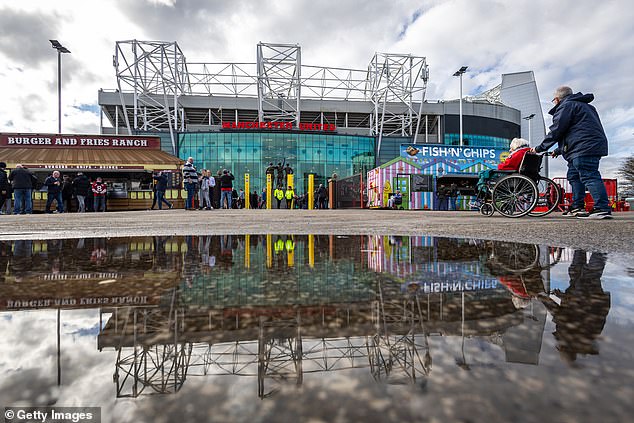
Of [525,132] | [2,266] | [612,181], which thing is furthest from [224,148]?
[525,132]

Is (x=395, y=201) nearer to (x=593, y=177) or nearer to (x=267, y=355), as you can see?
(x=593, y=177)

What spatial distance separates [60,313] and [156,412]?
0.55m

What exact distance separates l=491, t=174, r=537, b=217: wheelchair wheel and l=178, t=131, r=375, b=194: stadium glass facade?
1270 inches

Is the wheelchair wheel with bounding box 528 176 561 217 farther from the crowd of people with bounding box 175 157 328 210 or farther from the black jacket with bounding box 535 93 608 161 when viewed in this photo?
the crowd of people with bounding box 175 157 328 210

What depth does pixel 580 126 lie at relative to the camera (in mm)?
5023

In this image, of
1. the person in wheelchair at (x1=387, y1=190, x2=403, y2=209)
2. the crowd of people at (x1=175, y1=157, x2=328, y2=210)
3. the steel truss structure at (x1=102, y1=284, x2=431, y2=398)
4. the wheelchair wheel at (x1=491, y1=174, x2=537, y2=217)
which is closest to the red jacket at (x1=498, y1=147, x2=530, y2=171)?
the wheelchair wheel at (x1=491, y1=174, x2=537, y2=217)

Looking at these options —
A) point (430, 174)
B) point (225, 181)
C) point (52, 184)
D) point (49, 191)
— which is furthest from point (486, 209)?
point (49, 191)

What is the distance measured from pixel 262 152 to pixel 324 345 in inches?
1523

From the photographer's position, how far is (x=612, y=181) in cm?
1703

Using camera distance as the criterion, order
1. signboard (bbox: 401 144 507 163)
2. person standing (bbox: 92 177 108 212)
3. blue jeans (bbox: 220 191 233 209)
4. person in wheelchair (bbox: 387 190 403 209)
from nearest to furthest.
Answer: person standing (bbox: 92 177 108 212) → blue jeans (bbox: 220 191 233 209) → person in wheelchair (bbox: 387 190 403 209) → signboard (bbox: 401 144 507 163)

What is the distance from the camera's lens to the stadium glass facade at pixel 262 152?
38281mm

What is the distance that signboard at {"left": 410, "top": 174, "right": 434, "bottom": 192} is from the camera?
797 inches

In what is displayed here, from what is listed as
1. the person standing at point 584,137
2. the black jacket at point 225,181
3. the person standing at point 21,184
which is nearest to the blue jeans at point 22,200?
the person standing at point 21,184

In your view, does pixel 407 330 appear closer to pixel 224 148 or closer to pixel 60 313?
pixel 60 313
